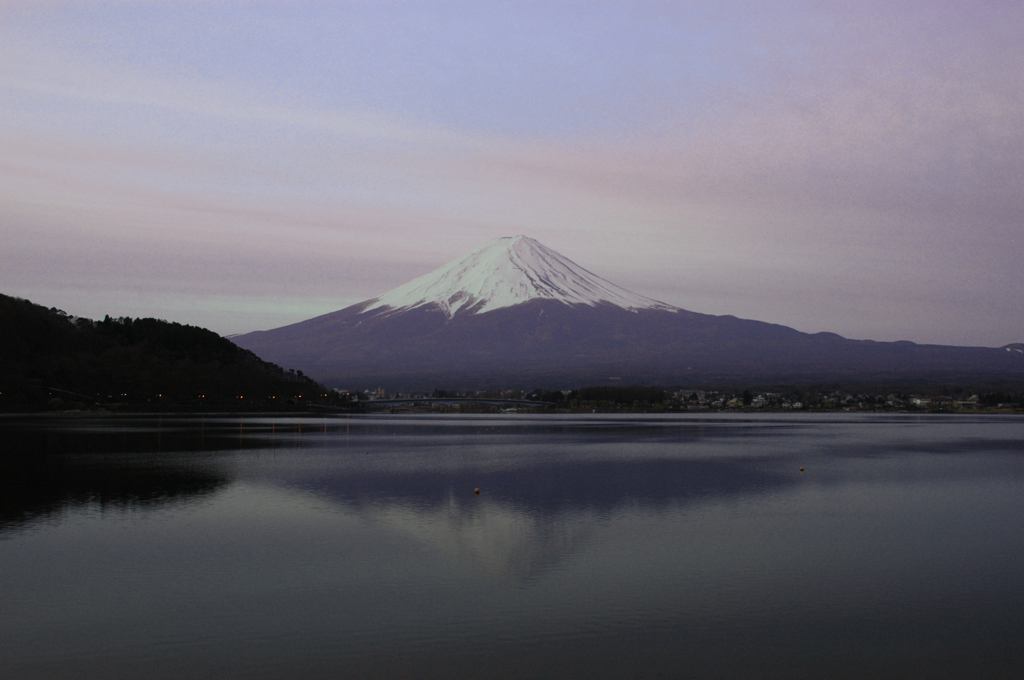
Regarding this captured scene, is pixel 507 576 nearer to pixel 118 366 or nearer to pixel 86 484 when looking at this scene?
pixel 86 484

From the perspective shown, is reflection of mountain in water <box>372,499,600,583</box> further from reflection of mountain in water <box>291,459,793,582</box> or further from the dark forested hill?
the dark forested hill

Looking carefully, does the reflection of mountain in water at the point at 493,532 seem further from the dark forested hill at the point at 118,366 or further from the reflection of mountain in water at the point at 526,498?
the dark forested hill at the point at 118,366

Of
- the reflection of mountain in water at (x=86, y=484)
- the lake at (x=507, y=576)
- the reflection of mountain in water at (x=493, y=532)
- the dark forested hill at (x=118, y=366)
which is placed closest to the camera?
the lake at (x=507, y=576)

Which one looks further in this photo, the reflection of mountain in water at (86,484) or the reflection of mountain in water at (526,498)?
the reflection of mountain in water at (86,484)

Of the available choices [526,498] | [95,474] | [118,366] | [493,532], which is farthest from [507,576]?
[118,366]

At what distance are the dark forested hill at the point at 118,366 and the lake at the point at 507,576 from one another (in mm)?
69186

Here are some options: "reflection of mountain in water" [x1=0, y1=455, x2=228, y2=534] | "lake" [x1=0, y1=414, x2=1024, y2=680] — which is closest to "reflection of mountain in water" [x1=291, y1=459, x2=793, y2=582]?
"lake" [x1=0, y1=414, x2=1024, y2=680]

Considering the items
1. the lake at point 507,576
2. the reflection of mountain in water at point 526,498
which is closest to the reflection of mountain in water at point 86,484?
the lake at point 507,576

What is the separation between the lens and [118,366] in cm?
10650

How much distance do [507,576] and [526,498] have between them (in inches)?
402

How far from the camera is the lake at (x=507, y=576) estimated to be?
34.6ft

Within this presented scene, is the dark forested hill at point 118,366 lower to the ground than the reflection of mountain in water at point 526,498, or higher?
higher

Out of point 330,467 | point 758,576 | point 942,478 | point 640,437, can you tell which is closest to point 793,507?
point 758,576

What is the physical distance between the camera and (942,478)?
1239 inches
